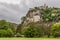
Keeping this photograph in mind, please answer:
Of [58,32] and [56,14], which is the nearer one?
[58,32]

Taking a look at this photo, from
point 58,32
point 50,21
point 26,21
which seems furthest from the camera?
A: point 26,21

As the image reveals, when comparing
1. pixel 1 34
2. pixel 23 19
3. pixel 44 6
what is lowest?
pixel 1 34

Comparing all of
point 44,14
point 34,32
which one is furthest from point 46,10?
point 34,32

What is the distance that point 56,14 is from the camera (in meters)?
120

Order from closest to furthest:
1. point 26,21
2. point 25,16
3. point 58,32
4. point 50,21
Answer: point 58,32 < point 50,21 < point 26,21 < point 25,16

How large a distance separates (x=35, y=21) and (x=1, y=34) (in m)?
40.9

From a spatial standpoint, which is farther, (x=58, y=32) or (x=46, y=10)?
(x=46, y=10)

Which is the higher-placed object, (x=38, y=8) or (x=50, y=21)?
(x=38, y=8)

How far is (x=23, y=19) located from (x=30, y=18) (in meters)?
5.45

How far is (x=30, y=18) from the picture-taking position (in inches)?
4897

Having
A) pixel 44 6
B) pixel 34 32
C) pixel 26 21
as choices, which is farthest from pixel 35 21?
pixel 34 32

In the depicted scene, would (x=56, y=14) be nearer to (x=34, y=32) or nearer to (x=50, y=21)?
(x=50, y=21)

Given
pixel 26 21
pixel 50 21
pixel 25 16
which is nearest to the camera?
pixel 50 21

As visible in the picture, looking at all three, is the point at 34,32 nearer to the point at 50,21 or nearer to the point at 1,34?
the point at 1,34
